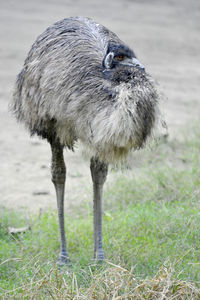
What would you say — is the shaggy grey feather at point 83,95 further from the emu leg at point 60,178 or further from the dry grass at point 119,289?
the dry grass at point 119,289

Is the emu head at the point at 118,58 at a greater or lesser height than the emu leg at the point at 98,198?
greater

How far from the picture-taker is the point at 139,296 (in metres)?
3.23

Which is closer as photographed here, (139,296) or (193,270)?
(139,296)

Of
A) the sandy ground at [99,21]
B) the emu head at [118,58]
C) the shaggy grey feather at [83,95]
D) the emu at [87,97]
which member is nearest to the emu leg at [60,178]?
the emu at [87,97]

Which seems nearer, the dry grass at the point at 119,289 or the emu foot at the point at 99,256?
the dry grass at the point at 119,289

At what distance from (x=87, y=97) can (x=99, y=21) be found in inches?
384

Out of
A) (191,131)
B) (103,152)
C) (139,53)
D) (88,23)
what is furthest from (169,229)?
(139,53)

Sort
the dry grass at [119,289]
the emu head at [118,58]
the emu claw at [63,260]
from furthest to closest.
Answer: the emu claw at [63,260] → the emu head at [118,58] → the dry grass at [119,289]

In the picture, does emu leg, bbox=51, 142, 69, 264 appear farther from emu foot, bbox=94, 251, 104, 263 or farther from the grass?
emu foot, bbox=94, 251, 104, 263

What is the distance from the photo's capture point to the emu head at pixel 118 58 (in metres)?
3.59

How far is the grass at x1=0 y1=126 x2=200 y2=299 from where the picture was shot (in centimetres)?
332

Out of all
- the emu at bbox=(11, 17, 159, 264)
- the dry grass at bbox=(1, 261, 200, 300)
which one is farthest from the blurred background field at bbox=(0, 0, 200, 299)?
the emu at bbox=(11, 17, 159, 264)

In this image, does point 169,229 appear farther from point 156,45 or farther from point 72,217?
point 156,45

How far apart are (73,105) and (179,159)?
2.99 m
